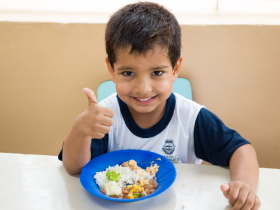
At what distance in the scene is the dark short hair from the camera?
2.87ft

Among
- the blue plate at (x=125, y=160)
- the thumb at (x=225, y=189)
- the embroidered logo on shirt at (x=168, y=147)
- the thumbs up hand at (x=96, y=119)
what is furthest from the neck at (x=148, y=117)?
the thumb at (x=225, y=189)

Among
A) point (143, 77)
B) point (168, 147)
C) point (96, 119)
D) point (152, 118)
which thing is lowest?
point (168, 147)

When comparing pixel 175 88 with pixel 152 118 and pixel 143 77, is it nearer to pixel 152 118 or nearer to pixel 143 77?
pixel 152 118

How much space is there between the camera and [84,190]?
76 cm

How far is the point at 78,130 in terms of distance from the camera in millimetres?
864

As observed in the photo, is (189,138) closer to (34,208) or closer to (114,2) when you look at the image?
(34,208)

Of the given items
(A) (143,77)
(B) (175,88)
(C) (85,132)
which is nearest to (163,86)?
(A) (143,77)

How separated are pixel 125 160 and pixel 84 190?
200mm

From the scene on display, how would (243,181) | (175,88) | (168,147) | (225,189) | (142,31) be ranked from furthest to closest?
(175,88) < (168,147) < (142,31) < (243,181) < (225,189)

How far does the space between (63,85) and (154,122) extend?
949 mm

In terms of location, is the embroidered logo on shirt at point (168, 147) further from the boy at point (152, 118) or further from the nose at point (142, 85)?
the nose at point (142, 85)

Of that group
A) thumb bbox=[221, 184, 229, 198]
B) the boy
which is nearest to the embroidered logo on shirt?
the boy

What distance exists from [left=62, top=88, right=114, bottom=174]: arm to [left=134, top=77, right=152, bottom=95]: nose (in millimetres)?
140

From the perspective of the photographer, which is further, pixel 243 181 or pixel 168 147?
pixel 168 147
